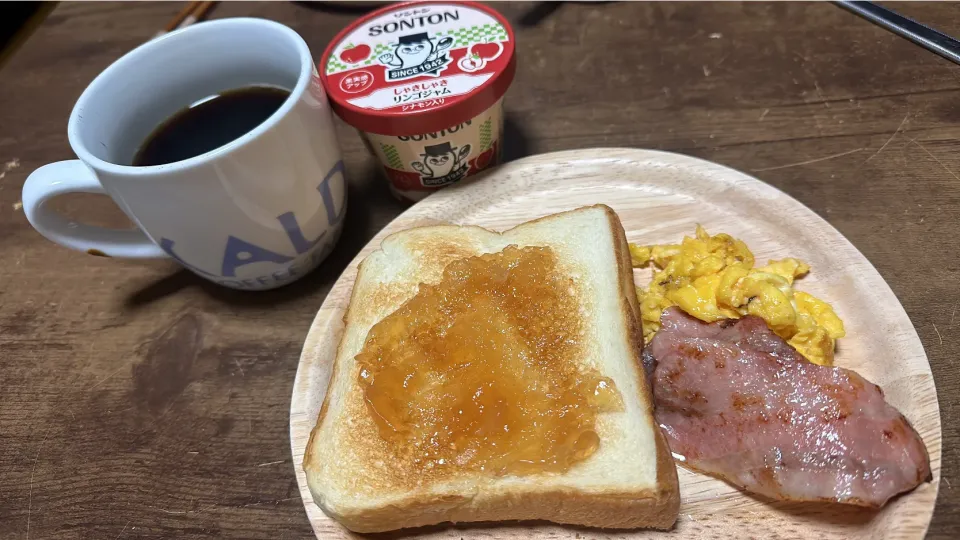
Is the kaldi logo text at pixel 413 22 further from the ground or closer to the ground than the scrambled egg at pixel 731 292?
further from the ground

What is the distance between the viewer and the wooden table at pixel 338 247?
1709mm

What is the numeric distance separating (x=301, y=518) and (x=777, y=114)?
7.42 ft

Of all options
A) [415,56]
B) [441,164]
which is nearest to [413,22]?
[415,56]

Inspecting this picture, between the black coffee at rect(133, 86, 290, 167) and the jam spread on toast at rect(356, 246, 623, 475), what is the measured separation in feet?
2.61

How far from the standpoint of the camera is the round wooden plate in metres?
1.41

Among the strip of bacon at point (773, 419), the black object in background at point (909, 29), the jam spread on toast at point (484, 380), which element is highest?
the black object in background at point (909, 29)

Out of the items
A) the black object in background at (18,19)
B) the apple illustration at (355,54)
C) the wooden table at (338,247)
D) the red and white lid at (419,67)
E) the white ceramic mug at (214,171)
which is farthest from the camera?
the black object in background at (18,19)

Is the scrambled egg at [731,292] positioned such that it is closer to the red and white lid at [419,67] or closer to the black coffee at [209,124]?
the red and white lid at [419,67]

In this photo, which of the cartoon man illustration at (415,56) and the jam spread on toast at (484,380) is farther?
the cartoon man illustration at (415,56)

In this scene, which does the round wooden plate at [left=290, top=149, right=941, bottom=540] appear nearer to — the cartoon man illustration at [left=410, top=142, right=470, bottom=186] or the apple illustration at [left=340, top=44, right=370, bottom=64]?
the cartoon man illustration at [left=410, top=142, right=470, bottom=186]

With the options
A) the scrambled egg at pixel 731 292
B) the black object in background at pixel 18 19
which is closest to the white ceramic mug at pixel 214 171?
the scrambled egg at pixel 731 292

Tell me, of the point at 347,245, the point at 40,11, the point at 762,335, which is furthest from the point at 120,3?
the point at 762,335

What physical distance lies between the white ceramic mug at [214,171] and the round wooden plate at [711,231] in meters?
0.27

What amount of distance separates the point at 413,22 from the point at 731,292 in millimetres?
1382
